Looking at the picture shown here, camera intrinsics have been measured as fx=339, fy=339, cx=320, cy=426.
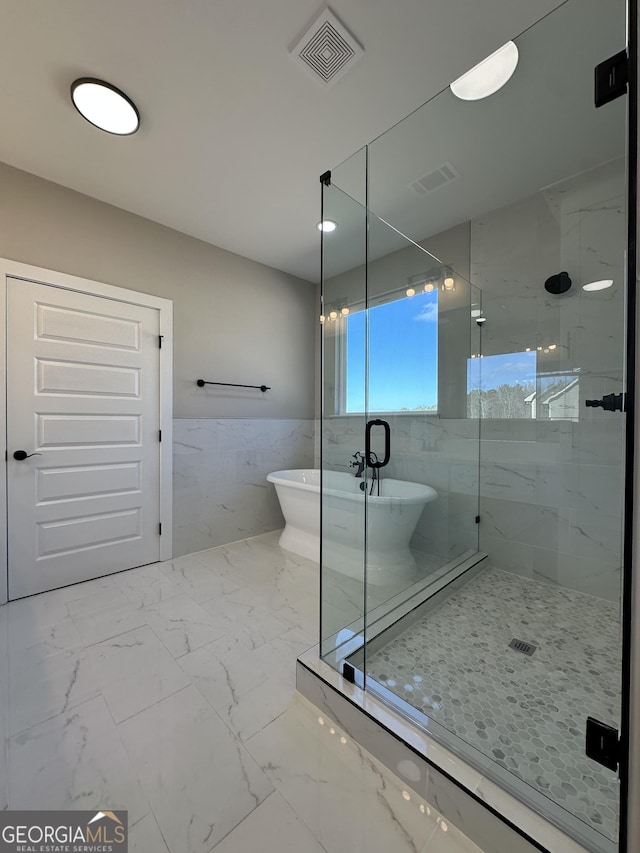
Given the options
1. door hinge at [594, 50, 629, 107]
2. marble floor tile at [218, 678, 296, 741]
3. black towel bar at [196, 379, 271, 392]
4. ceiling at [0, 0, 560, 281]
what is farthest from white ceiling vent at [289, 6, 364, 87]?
marble floor tile at [218, 678, 296, 741]

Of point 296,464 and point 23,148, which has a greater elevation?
point 23,148

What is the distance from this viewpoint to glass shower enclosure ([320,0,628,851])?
1354mm

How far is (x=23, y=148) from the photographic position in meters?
1.97

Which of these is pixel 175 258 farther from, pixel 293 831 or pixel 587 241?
pixel 293 831

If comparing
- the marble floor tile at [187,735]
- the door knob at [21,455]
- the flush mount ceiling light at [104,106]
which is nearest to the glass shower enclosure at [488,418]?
the marble floor tile at [187,735]

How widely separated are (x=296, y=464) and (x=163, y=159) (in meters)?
2.78

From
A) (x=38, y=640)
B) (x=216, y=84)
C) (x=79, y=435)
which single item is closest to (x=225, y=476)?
(x=79, y=435)

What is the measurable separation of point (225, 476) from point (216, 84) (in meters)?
2.64

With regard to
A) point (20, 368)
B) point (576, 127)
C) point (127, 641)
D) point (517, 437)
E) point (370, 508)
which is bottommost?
point (127, 641)

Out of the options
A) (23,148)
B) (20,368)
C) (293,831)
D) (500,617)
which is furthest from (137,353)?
(500,617)

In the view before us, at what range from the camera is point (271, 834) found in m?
0.94

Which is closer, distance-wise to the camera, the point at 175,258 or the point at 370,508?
the point at 370,508

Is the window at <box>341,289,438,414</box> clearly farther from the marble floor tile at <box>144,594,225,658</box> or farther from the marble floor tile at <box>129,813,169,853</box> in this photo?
the marble floor tile at <box>129,813,169,853</box>

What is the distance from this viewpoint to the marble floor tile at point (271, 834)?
915 mm
